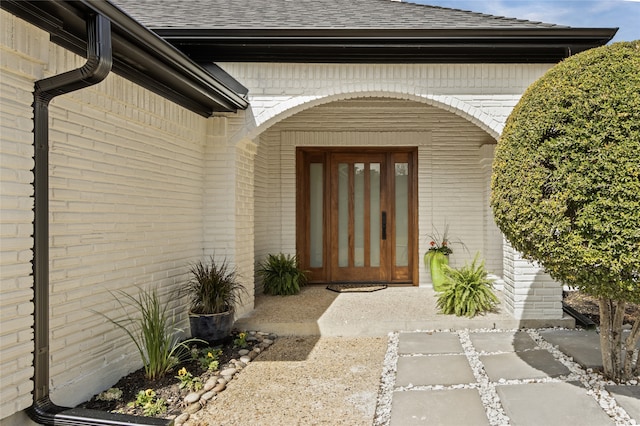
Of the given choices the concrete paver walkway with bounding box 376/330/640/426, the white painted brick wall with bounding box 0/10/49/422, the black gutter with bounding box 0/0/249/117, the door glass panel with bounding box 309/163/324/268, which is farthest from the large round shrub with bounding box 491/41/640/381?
the door glass panel with bounding box 309/163/324/268

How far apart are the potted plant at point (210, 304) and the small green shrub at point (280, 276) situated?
1648 mm

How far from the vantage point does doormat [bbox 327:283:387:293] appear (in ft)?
20.4

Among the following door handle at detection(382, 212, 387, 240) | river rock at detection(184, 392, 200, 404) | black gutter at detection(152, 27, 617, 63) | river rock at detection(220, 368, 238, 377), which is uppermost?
black gutter at detection(152, 27, 617, 63)

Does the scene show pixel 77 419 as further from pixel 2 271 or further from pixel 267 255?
pixel 267 255

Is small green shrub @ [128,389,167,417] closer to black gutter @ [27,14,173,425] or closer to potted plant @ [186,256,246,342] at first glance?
black gutter @ [27,14,173,425]

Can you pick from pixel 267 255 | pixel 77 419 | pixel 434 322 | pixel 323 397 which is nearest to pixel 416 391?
pixel 323 397

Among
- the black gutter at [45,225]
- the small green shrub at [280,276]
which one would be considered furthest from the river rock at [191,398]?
the small green shrub at [280,276]

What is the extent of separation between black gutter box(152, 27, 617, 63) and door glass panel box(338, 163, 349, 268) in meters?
2.55

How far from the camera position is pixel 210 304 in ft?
13.0

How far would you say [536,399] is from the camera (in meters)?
2.77

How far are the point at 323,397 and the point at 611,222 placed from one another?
2266mm

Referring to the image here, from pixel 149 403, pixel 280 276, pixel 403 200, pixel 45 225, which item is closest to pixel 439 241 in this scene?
pixel 403 200

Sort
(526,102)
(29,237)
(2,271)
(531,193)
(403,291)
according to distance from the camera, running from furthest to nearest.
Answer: (403,291), (526,102), (531,193), (29,237), (2,271)

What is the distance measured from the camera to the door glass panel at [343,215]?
22.3 ft
